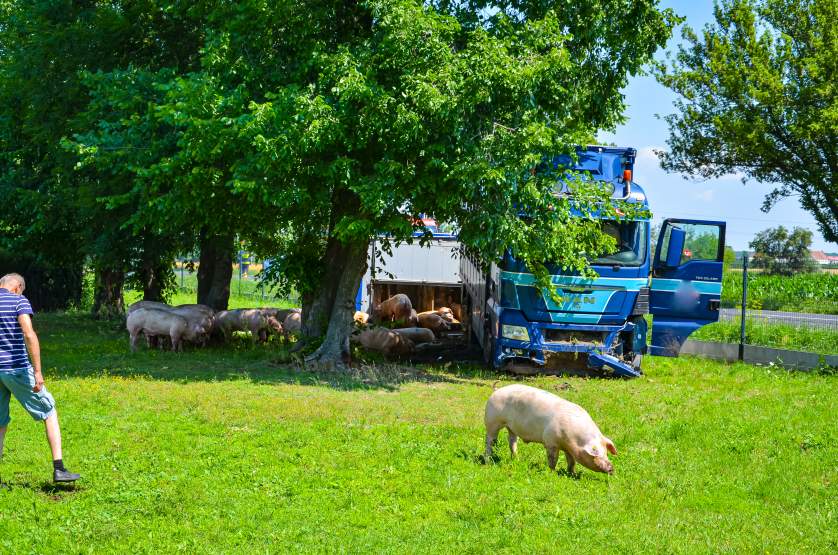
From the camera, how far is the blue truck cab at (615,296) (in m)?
16.0

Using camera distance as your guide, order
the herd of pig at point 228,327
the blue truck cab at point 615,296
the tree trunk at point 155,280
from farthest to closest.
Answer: the tree trunk at point 155,280, the herd of pig at point 228,327, the blue truck cab at point 615,296

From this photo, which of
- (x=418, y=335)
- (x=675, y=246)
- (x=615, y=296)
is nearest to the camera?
(x=615, y=296)

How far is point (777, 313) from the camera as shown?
60.5 ft

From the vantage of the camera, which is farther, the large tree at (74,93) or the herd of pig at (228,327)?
the large tree at (74,93)

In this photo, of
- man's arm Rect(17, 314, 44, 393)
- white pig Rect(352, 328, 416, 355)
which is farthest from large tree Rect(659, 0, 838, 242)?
man's arm Rect(17, 314, 44, 393)

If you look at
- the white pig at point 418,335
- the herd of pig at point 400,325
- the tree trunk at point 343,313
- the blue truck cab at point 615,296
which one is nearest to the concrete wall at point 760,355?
the blue truck cab at point 615,296

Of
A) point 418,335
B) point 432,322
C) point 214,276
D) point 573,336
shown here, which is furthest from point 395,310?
point 573,336

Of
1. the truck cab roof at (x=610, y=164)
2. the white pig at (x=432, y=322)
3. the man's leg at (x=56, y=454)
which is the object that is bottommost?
the man's leg at (x=56, y=454)

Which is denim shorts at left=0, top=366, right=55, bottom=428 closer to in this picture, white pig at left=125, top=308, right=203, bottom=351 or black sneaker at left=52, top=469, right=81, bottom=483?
black sneaker at left=52, top=469, right=81, bottom=483

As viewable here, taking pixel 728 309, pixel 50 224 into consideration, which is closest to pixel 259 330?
pixel 50 224

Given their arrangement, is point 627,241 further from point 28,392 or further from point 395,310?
point 28,392

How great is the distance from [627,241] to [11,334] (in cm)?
1139

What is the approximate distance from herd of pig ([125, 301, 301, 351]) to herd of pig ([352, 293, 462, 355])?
2092 millimetres

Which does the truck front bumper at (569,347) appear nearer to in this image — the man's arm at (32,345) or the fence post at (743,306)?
the fence post at (743,306)
